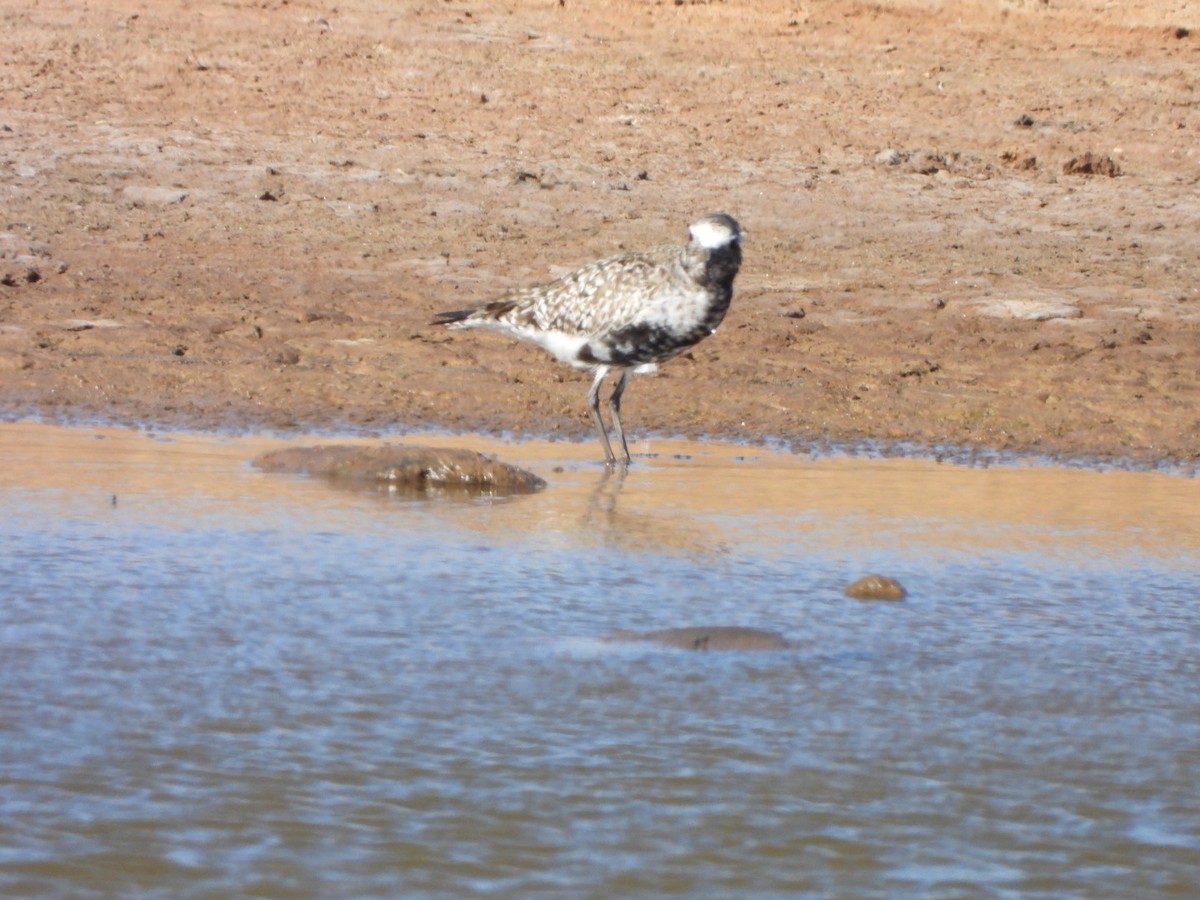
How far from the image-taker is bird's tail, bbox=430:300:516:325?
9281 millimetres

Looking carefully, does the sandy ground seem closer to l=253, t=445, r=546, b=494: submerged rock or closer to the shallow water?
l=253, t=445, r=546, b=494: submerged rock

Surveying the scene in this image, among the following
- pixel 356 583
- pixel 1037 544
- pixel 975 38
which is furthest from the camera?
pixel 975 38

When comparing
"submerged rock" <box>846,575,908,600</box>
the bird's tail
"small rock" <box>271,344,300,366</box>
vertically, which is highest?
the bird's tail

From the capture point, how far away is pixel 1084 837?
3.20 metres

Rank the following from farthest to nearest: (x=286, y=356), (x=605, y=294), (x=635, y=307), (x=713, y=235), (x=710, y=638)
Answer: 1. (x=286, y=356)
2. (x=605, y=294)
3. (x=635, y=307)
4. (x=713, y=235)
5. (x=710, y=638)

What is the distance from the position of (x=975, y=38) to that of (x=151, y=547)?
15.8 m

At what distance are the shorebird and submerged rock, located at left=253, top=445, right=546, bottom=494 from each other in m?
1.06

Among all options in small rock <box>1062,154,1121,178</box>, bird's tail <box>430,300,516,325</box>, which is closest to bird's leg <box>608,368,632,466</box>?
bird's tail <box>430,300,516,325</box>

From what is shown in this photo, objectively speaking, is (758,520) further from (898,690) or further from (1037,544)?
(898,690)

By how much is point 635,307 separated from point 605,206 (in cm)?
595

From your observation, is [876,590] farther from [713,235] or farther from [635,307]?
[635,307]

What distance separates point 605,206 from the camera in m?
14.2

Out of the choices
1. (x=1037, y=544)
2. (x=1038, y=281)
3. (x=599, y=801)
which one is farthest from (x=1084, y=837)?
(x=1038, y=281)

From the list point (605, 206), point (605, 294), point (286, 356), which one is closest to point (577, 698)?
point (605, 294)
